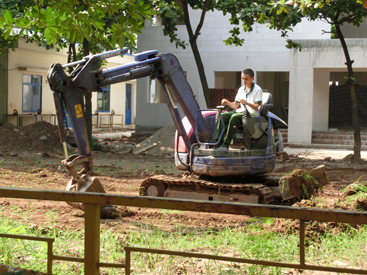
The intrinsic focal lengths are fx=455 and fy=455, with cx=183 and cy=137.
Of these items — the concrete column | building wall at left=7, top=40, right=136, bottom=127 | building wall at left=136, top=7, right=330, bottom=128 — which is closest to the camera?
building wall at left=136, top=7, right=330, bottom=128

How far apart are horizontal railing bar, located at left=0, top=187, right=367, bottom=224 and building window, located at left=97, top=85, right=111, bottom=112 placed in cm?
2941

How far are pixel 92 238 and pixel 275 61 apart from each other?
17599mm

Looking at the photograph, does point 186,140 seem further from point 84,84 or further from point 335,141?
point 335,141

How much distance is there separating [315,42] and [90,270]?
→ 17.0 metres

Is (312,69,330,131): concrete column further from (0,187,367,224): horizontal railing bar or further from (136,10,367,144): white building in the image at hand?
(0,187,367,224): horizontal railing bar

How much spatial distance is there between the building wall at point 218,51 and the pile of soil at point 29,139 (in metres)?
5.31

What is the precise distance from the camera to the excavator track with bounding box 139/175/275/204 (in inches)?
300

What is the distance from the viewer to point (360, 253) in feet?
15.1

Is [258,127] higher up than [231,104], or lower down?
lower down

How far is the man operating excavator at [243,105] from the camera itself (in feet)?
24.3

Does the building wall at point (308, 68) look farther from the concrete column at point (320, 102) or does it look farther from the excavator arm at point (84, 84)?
the excavator arm at point (84, 84)

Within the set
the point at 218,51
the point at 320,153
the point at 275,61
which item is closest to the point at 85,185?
the point at 320,153

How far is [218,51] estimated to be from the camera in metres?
20.1

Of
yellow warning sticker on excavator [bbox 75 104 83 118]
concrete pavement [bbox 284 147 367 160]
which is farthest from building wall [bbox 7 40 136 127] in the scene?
yellow warning sticker on excavator [bbox 75 104 83 118]
